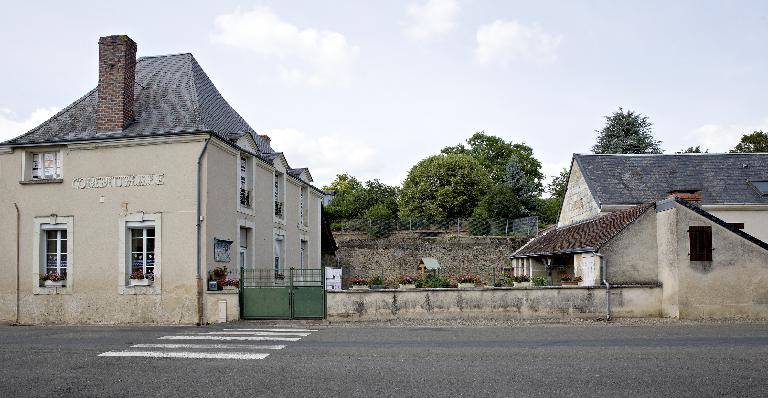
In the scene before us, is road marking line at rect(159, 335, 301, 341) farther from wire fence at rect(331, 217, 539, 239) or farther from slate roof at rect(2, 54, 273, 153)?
wire fence at rect(331, 217, 539, 239)

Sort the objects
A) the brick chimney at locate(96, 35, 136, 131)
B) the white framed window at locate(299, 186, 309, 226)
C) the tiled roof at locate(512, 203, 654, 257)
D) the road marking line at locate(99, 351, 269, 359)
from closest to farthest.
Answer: the road marking line at locate(99, 351, 269, 359) → the brick chimney at locate(96, 35, 136, 131) → the tiled roof at locate(512, 203, 654, 257) → the white framed window at locate(299, 186, 309, 226)

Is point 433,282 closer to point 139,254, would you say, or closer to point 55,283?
point 139,254

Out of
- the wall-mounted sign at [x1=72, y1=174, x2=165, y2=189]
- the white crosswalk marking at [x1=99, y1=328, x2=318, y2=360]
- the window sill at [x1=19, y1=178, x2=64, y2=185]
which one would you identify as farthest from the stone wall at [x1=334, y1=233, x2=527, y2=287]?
the white crosswalk marking at [x1=99, y1=328, x2=318, y2=360]

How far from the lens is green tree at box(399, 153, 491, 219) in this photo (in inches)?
2120

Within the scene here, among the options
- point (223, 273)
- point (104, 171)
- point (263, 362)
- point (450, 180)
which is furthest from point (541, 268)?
point (450, 180)

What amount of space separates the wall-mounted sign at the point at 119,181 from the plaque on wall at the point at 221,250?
92.3 inches

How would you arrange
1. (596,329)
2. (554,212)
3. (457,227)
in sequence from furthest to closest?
1. (554,212)
2. (457,227)
3. (596,329)

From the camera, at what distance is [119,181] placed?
19203mm

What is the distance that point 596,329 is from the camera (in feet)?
51.7

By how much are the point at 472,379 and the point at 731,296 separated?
1333cm

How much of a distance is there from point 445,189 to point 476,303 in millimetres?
35630

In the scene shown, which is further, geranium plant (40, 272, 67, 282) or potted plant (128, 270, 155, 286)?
geranium plant (40, 272, 67, 282)

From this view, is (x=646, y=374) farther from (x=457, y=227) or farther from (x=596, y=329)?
(x=457, y=227)

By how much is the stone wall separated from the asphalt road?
2167cm
